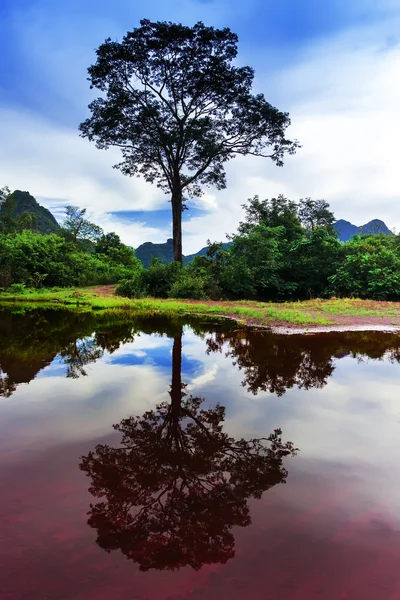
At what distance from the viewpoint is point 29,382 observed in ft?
17.9

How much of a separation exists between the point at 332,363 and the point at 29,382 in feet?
17.6

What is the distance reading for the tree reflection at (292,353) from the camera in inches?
233

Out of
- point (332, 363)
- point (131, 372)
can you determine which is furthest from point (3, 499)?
point (332, 363)

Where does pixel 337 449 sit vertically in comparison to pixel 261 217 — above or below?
below

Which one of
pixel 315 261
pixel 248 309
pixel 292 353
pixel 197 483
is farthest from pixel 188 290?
pixel 197 483

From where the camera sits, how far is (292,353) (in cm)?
769

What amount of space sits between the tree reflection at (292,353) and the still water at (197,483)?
0.27 ft

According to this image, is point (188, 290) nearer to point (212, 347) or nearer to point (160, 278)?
point (160, 278)

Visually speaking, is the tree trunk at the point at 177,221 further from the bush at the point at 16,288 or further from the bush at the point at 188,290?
the bush at the point at 16,288

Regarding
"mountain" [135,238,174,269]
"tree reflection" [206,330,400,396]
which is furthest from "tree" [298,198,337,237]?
"mountain" [135,238,174,269]

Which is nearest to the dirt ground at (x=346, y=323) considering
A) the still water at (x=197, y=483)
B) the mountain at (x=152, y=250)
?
the still water at (x=197, y=483)

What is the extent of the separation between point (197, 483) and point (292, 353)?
16.7 ft

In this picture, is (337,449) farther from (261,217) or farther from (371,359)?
(261,217)

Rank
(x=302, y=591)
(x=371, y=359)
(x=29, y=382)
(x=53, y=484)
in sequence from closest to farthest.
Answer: (x=302, y=591) → (x=53, y=484) → (x=29, y=382) → (x=371, y=359)
